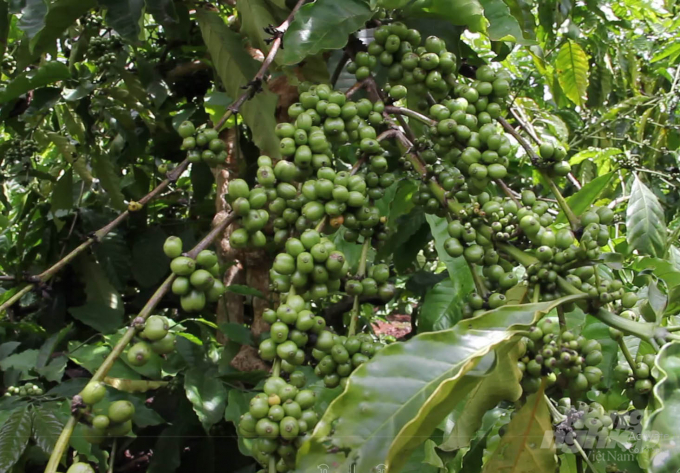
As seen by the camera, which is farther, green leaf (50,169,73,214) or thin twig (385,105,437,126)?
green leaf (50,169,73,214)

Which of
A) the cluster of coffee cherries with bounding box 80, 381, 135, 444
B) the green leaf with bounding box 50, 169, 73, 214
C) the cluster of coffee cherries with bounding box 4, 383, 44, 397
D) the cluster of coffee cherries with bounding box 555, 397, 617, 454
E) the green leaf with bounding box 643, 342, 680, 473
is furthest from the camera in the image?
the green leaf with bounding box 50, 169, 73, 214

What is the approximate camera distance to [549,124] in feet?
7.98

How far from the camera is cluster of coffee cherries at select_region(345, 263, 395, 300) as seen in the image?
→ 0.91 m

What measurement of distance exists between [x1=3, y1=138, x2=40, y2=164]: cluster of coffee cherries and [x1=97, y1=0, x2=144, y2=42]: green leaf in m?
1.25

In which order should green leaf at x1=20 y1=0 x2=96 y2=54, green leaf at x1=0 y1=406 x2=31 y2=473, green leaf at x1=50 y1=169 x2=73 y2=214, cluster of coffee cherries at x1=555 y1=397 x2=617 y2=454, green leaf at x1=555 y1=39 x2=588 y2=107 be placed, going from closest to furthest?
cluster of coffee cherries at x1=555 y1=397 x2=617 y2=454
green leaf at x1=0 y1=406 x2=31 y2=473
green leaf at x1=20 y1=0 x2=96 y2=54
green leaf at x1=50 y1=169 x2=73 y2=214
green leaf at x1=555 y1=39 x2=588 y2=107

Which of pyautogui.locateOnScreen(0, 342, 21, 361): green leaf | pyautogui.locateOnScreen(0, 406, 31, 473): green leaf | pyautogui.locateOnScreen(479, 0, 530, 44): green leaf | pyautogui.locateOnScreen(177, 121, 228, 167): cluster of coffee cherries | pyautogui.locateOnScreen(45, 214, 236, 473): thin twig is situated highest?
pyautogui.locateOnScreen(479, 0, 530, 44): green leaf

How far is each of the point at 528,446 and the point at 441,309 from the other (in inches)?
23.9

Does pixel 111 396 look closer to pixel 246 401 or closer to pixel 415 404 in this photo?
pixel 246 401

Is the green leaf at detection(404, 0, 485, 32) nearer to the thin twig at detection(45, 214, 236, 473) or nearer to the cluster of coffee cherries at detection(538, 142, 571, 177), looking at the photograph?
the cluster of coffee cherries at detection(538, 142, 571, 177)

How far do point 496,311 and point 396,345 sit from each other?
0.14 m

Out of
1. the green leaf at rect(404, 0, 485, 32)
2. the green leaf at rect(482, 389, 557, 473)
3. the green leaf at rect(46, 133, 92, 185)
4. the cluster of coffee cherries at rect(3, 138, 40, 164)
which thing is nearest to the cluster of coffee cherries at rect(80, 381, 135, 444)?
the green leaf at rect(482, 389, 557, 473)

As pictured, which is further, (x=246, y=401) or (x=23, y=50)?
(x=23, y=50)

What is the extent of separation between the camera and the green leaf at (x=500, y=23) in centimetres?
96

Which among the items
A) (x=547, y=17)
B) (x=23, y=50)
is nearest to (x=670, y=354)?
(x=547, y=17)
